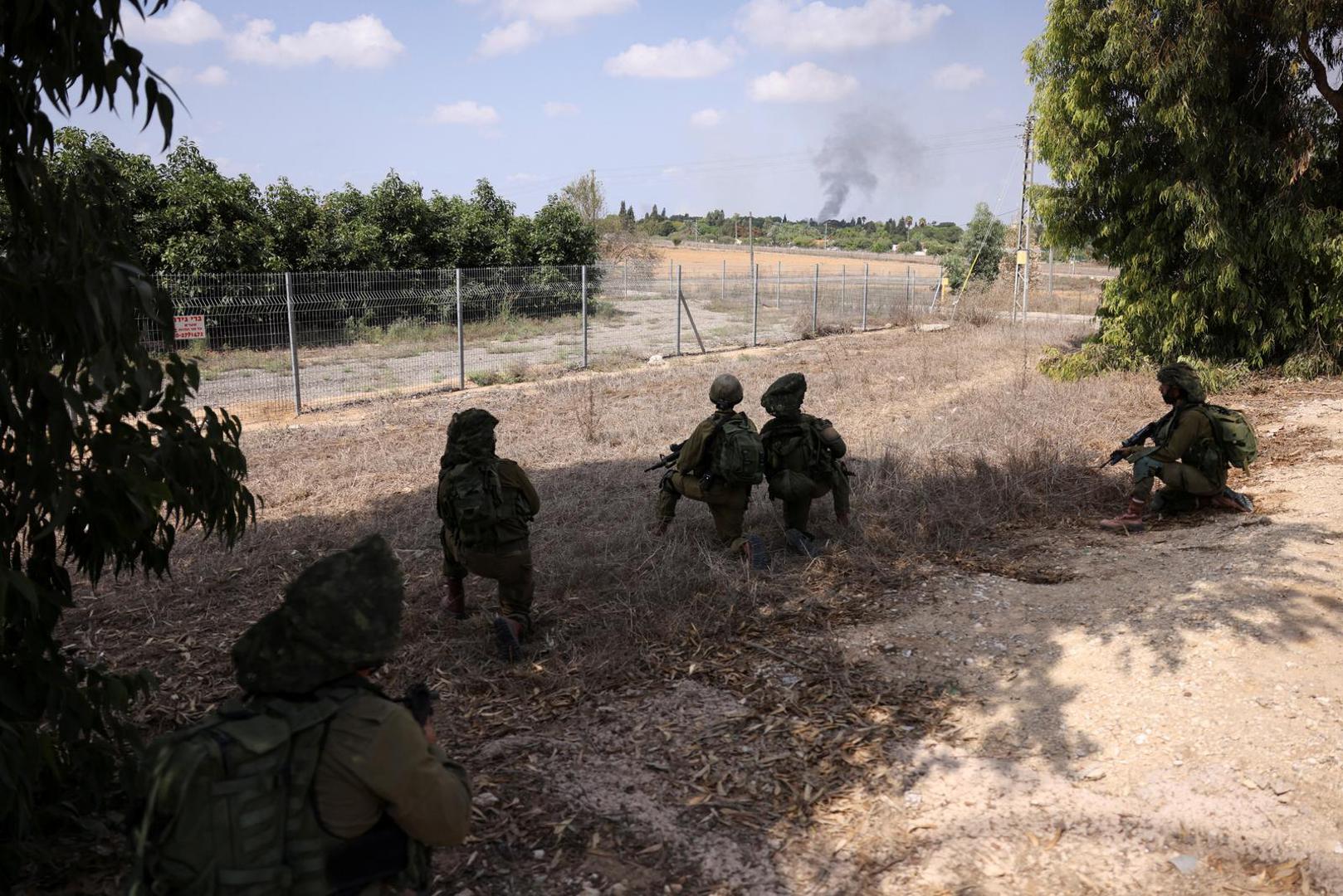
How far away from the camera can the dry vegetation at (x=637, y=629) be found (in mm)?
3480

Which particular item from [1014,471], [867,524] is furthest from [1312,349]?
[867,524]

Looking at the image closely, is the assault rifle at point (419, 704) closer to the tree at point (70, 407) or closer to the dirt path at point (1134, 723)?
the tree at point (70, 407)

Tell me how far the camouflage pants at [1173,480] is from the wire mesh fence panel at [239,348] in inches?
372

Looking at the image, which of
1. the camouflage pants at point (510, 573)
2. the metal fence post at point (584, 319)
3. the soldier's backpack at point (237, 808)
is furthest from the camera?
the metal fence post at point (584, 319)

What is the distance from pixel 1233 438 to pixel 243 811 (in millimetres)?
6465

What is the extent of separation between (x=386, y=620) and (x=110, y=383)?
0.82 metres

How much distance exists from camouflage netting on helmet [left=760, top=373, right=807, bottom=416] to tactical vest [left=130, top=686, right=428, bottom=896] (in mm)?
4234

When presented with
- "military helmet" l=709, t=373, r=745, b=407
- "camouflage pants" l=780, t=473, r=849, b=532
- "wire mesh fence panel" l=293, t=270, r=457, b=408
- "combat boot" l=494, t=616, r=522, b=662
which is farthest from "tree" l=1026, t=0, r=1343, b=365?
"combat boot" l=494, t=616, r=522, b=662

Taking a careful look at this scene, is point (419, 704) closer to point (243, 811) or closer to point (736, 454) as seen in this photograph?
point (243, 811)

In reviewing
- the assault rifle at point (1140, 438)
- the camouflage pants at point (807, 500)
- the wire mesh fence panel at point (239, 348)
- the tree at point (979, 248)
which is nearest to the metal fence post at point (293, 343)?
the wire mesh fence panel at point (239, 348)

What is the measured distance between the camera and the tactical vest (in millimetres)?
1914

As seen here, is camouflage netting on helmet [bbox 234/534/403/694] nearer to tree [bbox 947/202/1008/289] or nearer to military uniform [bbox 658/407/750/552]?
military uniform [bbox 658/407/750/552]

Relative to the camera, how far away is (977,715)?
415cm

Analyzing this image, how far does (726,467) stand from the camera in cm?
570
